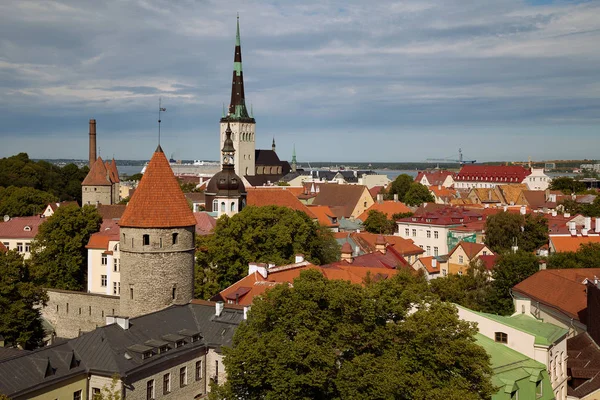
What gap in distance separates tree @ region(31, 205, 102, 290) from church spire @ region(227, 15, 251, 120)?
77.6m

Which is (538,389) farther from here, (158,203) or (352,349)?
(158,203)

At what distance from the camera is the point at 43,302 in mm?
36844

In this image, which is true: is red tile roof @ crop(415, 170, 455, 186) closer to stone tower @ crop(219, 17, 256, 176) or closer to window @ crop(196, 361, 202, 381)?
stone tower @ crop(219, 17, 256, 176)

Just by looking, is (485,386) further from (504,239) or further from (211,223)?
(504,239)

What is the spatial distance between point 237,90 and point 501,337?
103677 millimetres

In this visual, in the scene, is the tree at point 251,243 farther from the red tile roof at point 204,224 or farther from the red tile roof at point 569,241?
the red tile roof at point 569,241

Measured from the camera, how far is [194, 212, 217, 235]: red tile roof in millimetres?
51656

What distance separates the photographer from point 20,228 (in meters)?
57.7

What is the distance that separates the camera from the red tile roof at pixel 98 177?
261 ft

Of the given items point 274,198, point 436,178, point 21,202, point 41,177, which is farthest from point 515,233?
point 436,178

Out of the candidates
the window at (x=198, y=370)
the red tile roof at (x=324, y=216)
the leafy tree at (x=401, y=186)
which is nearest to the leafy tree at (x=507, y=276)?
the window at (x=198, y=370)

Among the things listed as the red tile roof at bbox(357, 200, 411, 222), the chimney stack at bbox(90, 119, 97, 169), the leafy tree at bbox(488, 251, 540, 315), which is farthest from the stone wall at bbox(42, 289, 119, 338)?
the chimney stack at bbox(90, 119, 97, 169)

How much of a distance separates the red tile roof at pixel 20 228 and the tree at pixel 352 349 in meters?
39.5

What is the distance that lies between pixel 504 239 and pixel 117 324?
40776 mm
